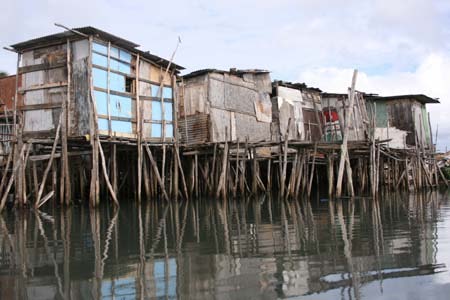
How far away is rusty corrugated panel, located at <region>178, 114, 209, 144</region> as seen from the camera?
20562 mm

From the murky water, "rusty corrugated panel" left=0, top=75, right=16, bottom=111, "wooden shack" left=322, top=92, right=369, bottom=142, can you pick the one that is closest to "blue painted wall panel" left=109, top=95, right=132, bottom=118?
the murky water

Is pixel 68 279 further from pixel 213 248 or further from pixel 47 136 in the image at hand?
pixel 47 136

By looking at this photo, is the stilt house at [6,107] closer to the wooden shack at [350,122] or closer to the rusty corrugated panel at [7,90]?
the rusty corrugated panel at [7,90]

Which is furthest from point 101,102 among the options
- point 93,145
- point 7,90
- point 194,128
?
point 7,90

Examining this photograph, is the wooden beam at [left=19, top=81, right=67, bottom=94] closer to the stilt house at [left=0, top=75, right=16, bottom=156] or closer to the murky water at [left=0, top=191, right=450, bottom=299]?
the stilt house at [left=0, top=75, right=16, bottom=156]

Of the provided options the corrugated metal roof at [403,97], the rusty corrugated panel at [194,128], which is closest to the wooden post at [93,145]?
the rusty corrugated panel at [194,128]

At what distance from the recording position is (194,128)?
68.1 ft

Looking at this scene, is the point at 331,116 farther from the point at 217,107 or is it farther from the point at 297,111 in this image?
the point at 217,107

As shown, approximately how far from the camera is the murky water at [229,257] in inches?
203

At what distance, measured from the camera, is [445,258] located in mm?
6375

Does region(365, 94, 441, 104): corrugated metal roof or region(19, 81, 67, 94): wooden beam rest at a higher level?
region(365, 94, 441, 104): corrugated metal roof

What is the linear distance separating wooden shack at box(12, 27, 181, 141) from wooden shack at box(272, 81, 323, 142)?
8790mm

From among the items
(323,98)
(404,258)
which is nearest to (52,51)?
(404,258)

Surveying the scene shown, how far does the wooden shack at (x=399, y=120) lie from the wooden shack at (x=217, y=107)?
24.9 ft
